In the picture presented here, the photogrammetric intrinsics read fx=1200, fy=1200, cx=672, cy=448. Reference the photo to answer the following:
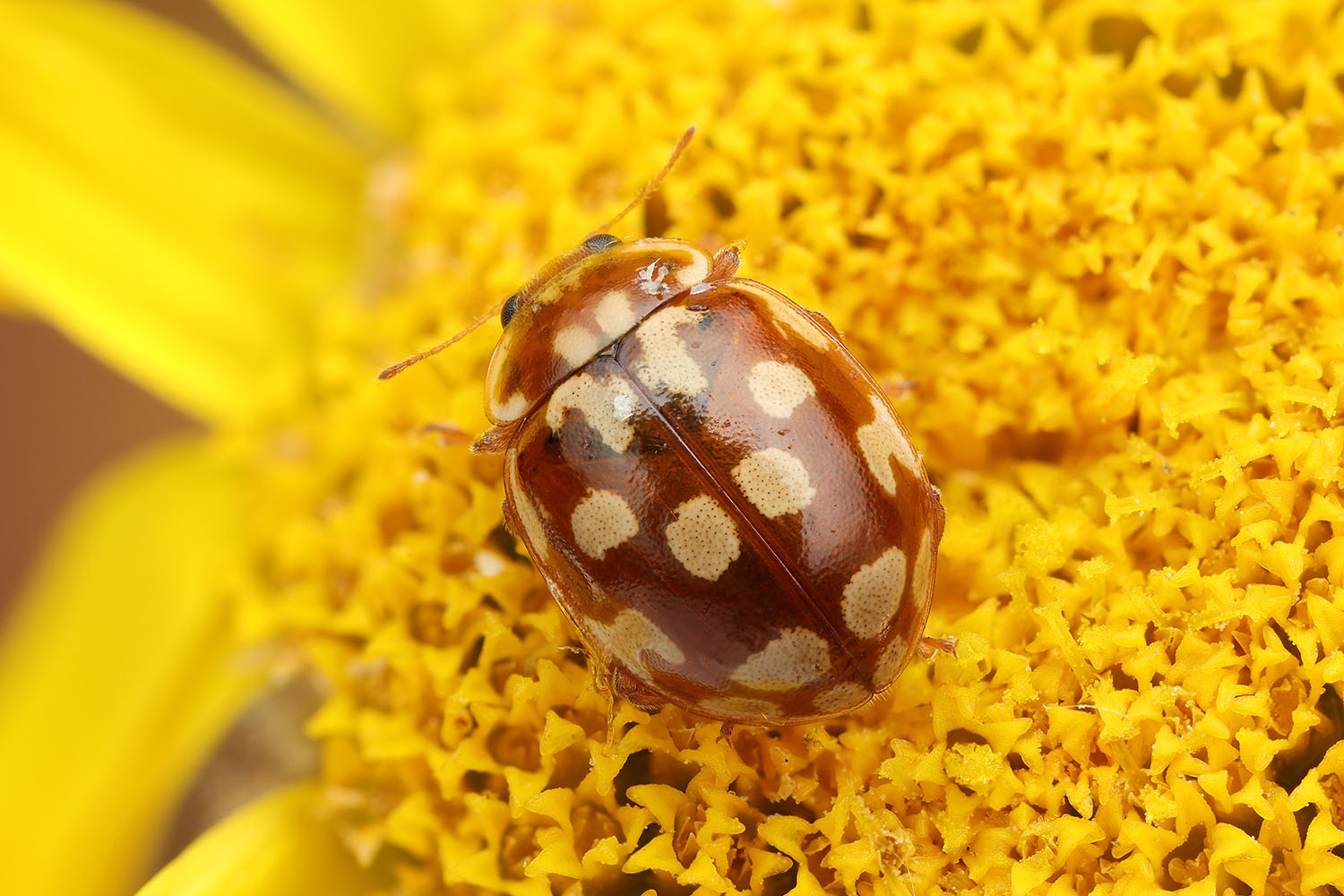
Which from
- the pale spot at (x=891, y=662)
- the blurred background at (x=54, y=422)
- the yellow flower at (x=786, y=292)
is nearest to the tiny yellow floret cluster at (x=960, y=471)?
the yellow flower at (x=786, y=292)

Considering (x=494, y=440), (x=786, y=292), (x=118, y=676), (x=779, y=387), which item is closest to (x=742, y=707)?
(x=779, y=387)

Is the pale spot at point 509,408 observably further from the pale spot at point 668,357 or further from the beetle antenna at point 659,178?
the beetle antenna at point 659,178

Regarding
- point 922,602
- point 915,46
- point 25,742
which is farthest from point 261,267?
point 922,602

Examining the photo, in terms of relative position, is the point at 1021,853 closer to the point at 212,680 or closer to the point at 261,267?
the point at 212,680

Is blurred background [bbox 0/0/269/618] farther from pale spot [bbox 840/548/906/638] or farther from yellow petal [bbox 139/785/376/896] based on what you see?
pale spot [bbox 840/548/906/638]

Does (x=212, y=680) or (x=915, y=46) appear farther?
(x=212, y=680)

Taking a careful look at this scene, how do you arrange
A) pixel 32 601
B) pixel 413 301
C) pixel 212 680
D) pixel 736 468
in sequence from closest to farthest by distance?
1. pixel 736 468
2. pixel 413 301
3. pixel 212 680
4. pixel 32 601

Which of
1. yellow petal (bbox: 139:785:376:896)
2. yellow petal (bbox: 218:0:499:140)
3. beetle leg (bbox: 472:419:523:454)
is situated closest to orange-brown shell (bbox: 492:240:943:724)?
beetle leg (bbox: 472:419:523:454)
